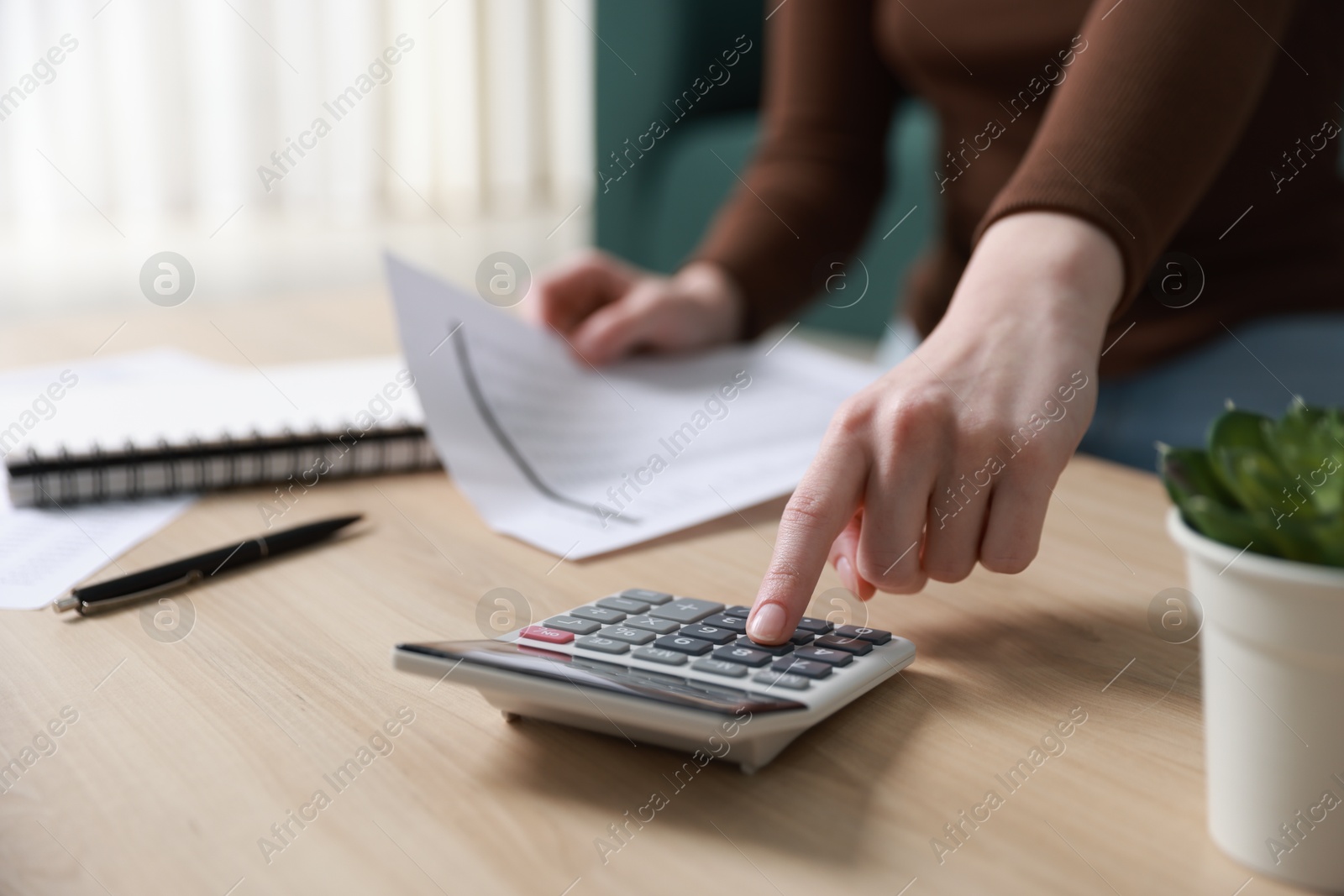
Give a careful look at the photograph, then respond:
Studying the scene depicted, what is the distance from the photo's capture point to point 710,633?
400 mm

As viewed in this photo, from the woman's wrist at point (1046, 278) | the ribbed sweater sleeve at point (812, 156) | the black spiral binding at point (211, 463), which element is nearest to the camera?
the woman's wrist at point (1046, 278)

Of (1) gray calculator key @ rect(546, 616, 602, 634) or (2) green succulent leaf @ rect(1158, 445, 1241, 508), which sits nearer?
(2) green succulent leaf @ rect(1158, 445, 1241, 508)

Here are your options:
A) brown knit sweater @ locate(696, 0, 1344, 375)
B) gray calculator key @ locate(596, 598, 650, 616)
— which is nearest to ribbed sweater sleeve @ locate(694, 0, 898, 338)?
brown knit sweater @ locate(696, 0, 1344, 375)

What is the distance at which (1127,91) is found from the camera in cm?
55

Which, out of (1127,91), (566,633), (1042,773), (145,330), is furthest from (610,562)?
(145,330)

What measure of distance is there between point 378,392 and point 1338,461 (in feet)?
2.03

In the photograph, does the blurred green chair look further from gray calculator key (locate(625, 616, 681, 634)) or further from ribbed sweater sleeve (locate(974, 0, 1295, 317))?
gray calculator key (locate(625, 616, 681, 634))

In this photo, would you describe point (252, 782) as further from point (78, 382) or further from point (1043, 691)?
point (78, 382)

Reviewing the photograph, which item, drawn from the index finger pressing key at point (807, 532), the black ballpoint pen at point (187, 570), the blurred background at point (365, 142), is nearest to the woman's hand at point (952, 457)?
the index finger pressing key at point (807, 532)

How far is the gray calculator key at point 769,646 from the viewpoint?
385 millimetres

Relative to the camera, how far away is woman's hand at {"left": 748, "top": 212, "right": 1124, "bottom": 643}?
16.7 inches

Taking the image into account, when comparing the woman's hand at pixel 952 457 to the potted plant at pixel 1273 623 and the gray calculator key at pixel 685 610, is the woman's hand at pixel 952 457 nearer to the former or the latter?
the gray calculator key at pixel 685 610

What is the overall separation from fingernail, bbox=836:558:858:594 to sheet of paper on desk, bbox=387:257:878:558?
0.41 feet

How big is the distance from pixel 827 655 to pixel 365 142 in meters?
2.76
